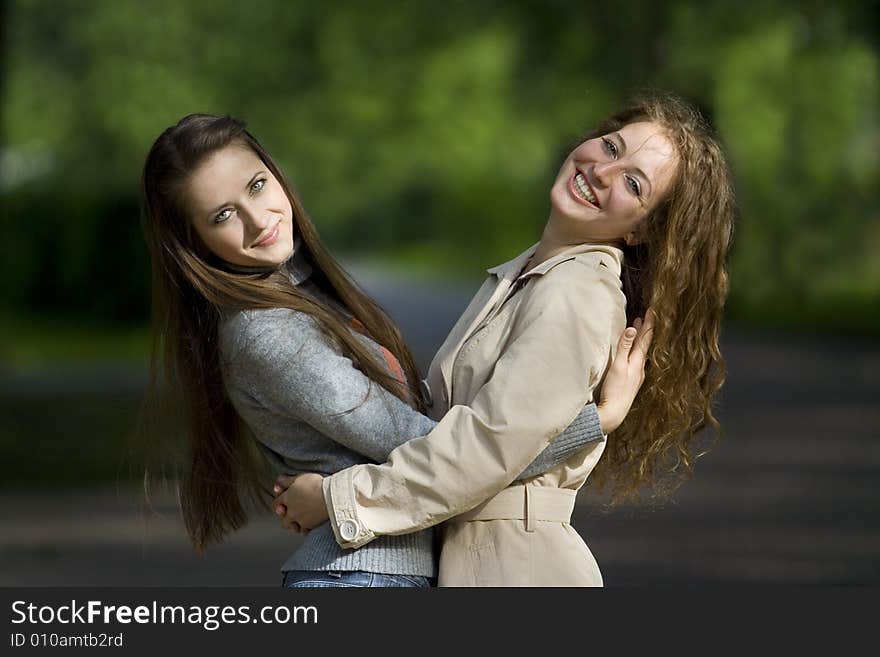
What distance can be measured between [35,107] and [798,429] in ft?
86.3

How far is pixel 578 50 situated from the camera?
24.1 meters

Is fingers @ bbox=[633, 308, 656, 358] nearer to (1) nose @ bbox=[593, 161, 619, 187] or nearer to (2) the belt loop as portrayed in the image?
(1) nose @ bbox=[593, 161, 619, 187]

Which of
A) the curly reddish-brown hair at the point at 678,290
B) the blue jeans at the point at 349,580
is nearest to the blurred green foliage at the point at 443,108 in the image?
the curly reddish-brown hair at the point at 678,290

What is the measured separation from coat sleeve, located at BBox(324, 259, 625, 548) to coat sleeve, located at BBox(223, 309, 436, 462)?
6cm

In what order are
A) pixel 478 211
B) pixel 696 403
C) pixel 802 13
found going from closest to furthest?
pixel 696 403
pixel 802 13
pixel 478 211

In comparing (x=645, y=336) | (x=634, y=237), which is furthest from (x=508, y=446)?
(x=634, y=237)

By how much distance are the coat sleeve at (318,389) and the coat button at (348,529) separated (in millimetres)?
137

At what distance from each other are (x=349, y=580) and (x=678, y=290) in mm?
908

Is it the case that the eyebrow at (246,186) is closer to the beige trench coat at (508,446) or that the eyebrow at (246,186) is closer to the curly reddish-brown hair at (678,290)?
the beige trench coat at (508,446)

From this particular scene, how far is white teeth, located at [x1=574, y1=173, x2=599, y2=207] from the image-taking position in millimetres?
3221

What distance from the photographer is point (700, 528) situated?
9.03 meters

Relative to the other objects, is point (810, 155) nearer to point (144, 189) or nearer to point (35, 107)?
point (35, 107)

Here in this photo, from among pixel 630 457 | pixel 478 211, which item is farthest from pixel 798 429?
pixel 478 211

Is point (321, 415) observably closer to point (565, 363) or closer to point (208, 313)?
point (208, 313)
